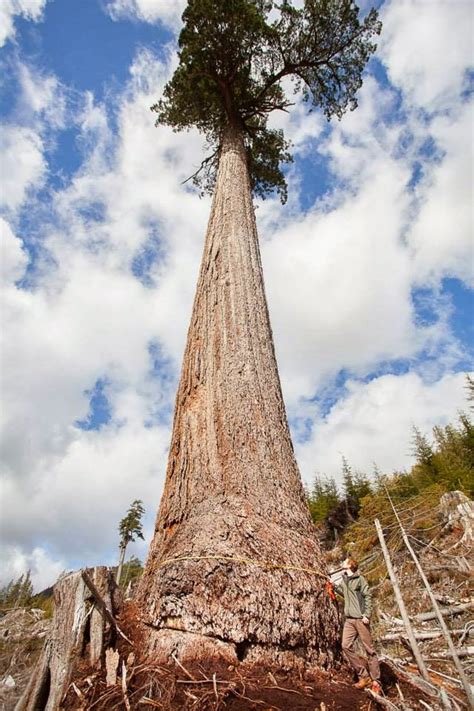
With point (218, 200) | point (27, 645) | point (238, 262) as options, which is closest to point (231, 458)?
point (238, 262)

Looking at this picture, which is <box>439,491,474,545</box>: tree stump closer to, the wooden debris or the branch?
the branch

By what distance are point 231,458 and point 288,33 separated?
8.88 m

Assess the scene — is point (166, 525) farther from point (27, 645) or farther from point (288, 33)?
point (288, 33)

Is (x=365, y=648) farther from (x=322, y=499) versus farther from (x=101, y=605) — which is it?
(x=322, y=499)

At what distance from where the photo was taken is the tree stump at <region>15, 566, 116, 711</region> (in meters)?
1.89

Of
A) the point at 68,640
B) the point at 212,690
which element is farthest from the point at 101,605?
the point at 212,690

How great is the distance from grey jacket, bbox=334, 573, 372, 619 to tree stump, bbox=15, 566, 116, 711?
220cm

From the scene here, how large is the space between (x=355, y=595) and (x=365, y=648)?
2.58 feet

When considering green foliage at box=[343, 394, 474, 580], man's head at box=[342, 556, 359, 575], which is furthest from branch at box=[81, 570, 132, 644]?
green foliage at box=[343, 394, 474, 580]

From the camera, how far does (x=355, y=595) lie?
357 centimetres

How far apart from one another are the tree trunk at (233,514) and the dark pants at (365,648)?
50 cm

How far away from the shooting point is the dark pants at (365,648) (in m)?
2.39

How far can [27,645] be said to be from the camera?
19.0 feet

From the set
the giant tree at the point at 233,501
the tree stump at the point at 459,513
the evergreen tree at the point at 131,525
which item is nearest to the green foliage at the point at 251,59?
the giant tree at the point at 233,501
